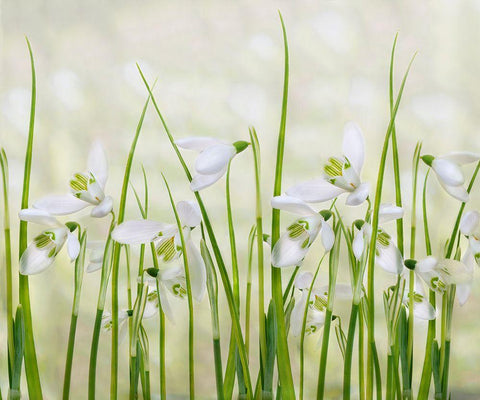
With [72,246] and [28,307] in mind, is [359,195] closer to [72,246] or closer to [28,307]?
[72,246]

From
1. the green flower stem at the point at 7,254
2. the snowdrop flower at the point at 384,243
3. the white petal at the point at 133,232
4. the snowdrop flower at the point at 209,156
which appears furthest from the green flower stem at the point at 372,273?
the green flower stem at the point at 7,254

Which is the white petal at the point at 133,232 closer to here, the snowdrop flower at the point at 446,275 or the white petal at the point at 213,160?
the white petal at the point at 213,160

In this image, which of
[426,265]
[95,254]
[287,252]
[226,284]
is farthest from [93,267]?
[426,265]

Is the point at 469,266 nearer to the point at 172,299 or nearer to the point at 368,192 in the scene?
the point at 368,192

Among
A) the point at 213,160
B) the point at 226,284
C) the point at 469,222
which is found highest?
the point at 213,160

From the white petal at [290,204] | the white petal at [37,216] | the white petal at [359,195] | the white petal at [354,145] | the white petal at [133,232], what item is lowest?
the white petal at [133,232]

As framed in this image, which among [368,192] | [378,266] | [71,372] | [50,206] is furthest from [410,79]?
[71,372]
